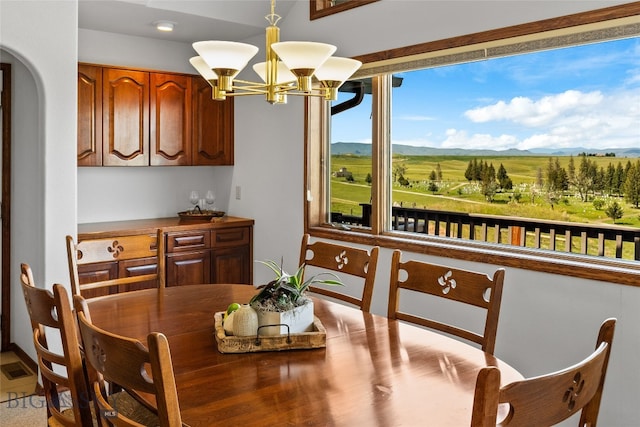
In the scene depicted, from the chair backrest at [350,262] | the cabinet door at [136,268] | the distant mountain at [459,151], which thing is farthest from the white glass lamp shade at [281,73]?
the cabinet door at [136,268]

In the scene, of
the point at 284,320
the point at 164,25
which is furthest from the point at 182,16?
the point at 284,320

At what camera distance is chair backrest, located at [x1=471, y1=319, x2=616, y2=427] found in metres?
1.04

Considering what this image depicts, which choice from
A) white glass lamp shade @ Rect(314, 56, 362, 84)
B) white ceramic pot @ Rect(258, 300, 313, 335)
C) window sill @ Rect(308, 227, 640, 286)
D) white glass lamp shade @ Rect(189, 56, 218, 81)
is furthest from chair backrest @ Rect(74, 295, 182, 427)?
window sill @ Rect(308, 227, 640, 286)

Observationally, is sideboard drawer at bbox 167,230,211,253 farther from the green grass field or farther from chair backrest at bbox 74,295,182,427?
chair backrest at bbox 74,295,182,427

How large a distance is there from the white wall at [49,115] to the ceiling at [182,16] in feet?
1.54

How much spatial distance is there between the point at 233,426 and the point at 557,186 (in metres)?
2.24

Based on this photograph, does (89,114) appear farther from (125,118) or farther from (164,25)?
(164,25)

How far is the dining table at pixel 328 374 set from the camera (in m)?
1.47

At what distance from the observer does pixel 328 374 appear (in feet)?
5.74

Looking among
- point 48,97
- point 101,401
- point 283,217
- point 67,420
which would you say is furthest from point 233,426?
point 283,217

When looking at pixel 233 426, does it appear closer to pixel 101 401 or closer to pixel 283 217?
pixel 101 401

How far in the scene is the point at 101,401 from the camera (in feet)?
5.28

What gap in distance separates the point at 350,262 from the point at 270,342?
94 centimetres

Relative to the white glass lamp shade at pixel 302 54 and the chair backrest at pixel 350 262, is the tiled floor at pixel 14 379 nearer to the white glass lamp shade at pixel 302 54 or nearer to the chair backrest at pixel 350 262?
the chair backrest at pixel 350 262
